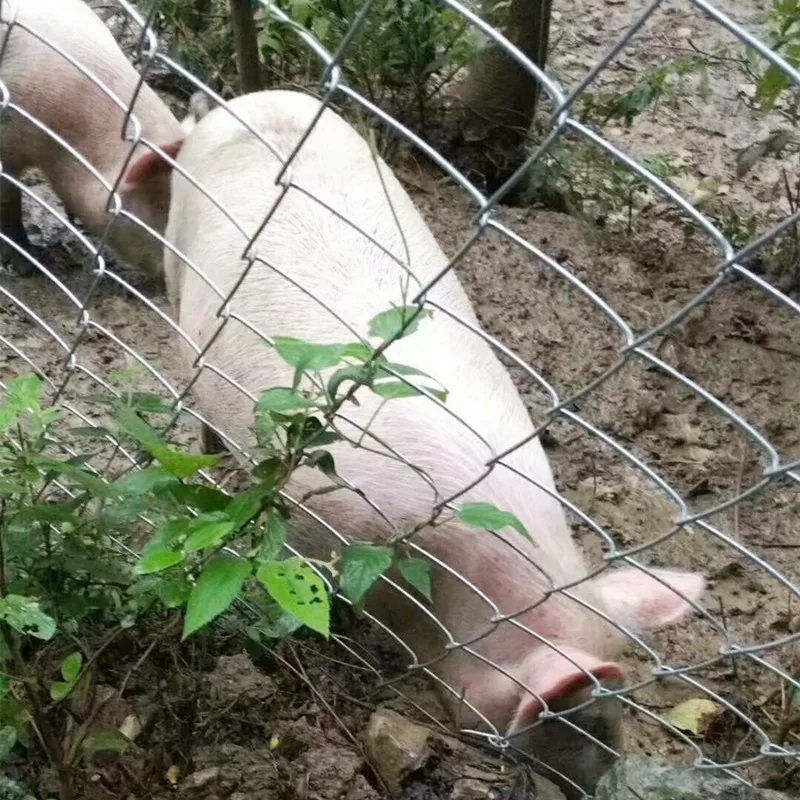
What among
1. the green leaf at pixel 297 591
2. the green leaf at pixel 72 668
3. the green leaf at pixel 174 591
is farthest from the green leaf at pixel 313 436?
the green leaf at pixel 72 668

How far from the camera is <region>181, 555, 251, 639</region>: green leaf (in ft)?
3.62

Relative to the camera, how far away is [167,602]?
1.29m

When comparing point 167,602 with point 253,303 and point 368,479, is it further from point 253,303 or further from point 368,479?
point 253,303

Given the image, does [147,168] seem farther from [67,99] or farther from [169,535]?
[169,535]

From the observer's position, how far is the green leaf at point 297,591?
3.66ft

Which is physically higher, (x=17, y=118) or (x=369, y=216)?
(x=369, y=216)

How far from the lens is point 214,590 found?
1130 mm

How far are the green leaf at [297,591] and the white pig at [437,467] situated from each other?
0.43m

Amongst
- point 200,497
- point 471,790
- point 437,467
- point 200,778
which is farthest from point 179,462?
point 471,790

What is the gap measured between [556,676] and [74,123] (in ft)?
7.81

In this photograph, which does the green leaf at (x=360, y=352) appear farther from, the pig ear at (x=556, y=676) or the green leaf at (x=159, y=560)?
the pig ear at (x=556, y=676)

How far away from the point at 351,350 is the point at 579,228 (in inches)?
92.1

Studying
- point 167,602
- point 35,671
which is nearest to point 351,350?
point 167,602

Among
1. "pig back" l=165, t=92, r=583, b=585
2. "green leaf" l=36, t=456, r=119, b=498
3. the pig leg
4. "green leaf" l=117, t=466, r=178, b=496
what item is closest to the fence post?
"pig back" l=165, t=92, r=583, b=585
